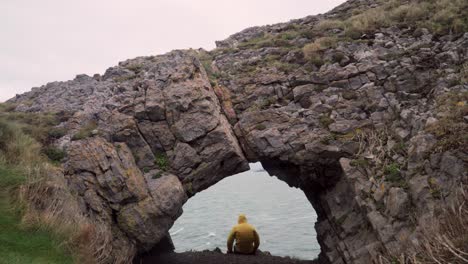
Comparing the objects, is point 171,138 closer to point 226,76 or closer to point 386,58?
point 226,76

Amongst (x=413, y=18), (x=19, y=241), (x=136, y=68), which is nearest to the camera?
(x=19, y=241)

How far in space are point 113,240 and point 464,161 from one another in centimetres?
1150

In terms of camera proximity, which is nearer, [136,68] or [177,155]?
[177,155]

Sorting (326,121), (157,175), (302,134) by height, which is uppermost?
(326,121)

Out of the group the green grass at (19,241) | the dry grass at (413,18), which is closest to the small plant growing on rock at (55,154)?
the green grass at (19,241)

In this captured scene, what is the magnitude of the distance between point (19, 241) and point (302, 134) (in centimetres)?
1043

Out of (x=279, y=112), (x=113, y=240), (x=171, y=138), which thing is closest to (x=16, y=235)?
(x=113, y=240)

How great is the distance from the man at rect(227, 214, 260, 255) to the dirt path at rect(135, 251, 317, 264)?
374mm

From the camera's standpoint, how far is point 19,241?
951 cm

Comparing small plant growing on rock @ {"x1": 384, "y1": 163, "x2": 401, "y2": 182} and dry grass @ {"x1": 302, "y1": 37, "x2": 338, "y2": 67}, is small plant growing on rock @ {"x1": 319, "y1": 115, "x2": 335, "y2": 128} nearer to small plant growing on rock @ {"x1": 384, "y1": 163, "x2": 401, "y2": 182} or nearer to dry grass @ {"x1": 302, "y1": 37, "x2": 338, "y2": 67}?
small plant growing on rock @ {"x1": 384, "y1": 163, "x2": 401, "y2": 182}

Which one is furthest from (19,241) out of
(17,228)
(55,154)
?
(55,154)

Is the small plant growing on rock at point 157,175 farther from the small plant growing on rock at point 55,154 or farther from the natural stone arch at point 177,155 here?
the small plant growing on rock at point 55,154

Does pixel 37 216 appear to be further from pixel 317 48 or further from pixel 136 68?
pixel 317 48

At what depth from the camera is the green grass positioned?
8914 millimetres
